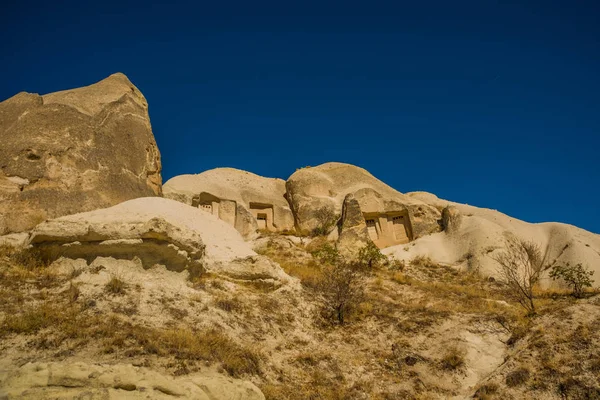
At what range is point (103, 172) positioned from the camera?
1551 cm

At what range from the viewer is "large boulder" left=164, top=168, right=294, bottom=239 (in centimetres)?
2392

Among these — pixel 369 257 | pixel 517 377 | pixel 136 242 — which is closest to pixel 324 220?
pixel 369 257

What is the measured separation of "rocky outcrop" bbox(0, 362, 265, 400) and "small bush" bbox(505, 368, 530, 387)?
5.69m

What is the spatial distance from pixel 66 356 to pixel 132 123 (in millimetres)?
13454

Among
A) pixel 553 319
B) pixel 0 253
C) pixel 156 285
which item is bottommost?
pixel 553 319

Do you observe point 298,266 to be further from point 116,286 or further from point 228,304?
point 116,286

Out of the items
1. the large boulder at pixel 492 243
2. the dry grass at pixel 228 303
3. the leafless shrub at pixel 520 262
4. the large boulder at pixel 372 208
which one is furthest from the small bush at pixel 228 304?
the large boulder at pixel 372 208

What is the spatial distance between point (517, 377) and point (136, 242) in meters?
8.41

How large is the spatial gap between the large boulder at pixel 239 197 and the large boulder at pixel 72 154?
4785mm

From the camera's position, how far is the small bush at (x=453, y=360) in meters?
10.0

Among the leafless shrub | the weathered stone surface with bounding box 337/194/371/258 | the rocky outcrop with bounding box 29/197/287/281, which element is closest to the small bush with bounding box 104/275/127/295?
the rocky outcrop with bounding box 29/197/287/281

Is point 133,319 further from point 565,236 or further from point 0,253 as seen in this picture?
point 565,236

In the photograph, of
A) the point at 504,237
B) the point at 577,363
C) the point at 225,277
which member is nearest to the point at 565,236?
the point at 504,237

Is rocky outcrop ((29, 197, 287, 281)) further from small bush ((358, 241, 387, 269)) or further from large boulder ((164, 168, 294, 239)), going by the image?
large boulder ((164, 168, 294, 239))
